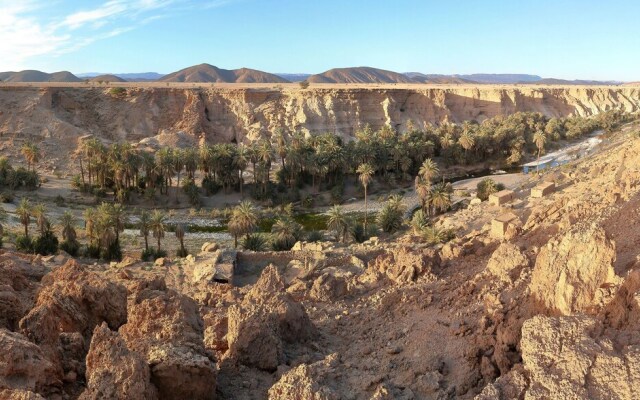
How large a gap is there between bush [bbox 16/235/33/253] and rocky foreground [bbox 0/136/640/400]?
15304 mm

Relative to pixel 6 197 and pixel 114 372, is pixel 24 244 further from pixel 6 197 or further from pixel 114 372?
pixel 114 372

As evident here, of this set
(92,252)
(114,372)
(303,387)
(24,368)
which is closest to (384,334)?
(303,387)

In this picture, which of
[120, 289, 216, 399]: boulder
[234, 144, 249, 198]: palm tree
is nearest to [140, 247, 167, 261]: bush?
[234, 144, 249, 198]: palm tree

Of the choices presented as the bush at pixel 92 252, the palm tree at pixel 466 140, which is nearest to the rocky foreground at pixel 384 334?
the bush at pixel 92 252

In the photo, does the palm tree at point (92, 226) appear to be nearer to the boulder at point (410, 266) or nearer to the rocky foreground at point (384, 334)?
the rocky foreground at point (384, 334)

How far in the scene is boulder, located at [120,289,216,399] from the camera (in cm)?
701

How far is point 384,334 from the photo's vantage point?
9.02 metres

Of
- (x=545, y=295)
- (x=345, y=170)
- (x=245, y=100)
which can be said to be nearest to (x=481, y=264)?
(x=545, y=295)

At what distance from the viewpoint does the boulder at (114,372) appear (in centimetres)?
634

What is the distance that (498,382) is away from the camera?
6.02 meters

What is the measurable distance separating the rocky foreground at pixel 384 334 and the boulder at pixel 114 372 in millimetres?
15

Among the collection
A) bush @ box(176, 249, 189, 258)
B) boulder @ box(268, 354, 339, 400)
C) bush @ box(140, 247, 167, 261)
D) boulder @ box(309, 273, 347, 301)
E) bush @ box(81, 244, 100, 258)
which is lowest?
bush @ box(176, 249, 189, 258)

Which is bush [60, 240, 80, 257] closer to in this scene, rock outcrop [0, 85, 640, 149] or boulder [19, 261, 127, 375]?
boulder [19, 261, 127, 375]

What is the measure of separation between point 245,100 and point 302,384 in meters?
60.4
